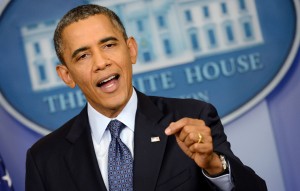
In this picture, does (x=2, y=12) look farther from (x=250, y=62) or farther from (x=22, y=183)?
(x=250, y=62)

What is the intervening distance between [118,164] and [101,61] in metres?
0.35

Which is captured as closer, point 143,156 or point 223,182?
point 223,182

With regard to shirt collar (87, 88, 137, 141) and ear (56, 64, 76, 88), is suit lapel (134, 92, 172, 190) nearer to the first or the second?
shirt collar (87, 88, 137, 141)

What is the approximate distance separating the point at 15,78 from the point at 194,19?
0.91m

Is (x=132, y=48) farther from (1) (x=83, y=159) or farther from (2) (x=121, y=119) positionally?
(1) (x=83, y=159)

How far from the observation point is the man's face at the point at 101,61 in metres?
1.98

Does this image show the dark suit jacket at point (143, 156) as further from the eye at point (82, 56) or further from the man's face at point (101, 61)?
the eye at point (82, 56)

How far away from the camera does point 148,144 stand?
1.99m

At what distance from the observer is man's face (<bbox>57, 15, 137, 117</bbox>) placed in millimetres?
1981

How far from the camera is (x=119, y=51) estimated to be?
2.01 meters

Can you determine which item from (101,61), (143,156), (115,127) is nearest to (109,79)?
(101,61)

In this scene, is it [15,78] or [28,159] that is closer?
[28,159]

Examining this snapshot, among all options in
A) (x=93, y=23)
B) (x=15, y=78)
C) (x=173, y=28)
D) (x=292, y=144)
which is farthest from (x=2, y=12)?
(x=292, y=144)

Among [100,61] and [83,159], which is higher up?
[100,61]
